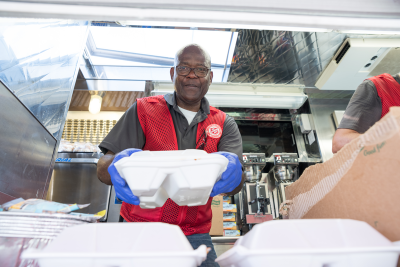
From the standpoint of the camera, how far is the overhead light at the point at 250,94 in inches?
143

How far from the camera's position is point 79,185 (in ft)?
9.64

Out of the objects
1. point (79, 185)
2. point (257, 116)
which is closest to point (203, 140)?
point (79, 185)

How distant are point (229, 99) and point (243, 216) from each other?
1.58m

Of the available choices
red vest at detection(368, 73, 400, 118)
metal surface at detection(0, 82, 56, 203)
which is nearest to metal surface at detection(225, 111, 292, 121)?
red vest at detection(368, 73, 400, 118)

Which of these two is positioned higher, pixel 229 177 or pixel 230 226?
pixel 229 177

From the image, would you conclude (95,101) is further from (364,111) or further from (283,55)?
(364,111)

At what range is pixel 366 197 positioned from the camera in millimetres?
631

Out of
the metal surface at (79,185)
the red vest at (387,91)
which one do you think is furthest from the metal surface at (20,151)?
the red vest at (387,91)

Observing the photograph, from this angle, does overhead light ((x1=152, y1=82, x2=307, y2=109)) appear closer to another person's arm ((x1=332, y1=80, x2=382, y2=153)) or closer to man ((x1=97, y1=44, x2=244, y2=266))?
man ((x1=97, y1=44, x2=244, y2=266))

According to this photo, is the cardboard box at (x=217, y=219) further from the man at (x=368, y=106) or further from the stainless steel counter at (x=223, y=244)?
the man at (x=368, y=106)

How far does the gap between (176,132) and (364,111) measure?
0.92 meters

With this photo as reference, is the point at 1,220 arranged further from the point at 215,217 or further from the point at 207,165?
the point at 215,217

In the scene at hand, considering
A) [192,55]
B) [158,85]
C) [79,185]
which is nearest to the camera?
[192,55]

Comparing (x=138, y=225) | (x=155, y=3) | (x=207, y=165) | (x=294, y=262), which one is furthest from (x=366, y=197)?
(x=155, y=3)
